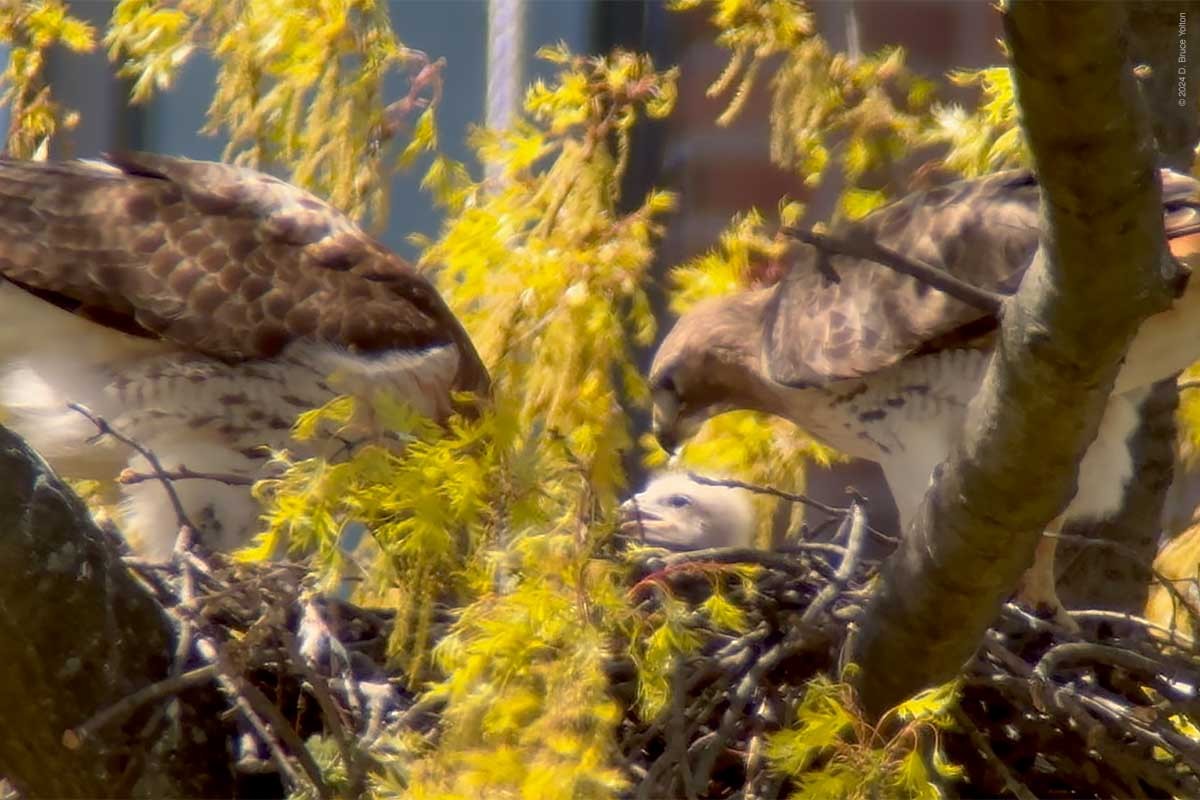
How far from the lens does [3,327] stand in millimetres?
3633

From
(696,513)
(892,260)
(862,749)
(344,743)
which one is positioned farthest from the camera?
(696,513)

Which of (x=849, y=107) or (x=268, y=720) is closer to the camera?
(x=268, y=720)

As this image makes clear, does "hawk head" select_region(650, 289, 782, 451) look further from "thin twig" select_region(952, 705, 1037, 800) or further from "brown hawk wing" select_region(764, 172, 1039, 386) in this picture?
"thin twig" select_region(952, 705, 1037, 800)

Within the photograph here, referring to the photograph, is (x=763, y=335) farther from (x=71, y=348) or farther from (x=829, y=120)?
(x=71, y=348)

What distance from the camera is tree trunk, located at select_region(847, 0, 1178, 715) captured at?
1.52 m

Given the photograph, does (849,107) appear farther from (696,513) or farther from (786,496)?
(696,513)

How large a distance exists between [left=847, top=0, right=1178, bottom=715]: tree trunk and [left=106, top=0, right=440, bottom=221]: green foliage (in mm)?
1625

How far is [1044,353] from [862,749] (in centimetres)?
58

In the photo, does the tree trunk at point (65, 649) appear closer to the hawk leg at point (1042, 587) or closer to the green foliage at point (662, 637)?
the green foliage at point (662, 637)

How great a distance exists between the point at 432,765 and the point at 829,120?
166 cm

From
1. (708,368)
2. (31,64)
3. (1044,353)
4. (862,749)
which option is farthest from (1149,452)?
(31,64)

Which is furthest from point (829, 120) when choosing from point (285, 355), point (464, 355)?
point (285, 355)

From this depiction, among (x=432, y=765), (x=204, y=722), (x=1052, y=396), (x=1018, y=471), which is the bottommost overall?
(x=204, y=722)

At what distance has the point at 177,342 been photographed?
3.60m
